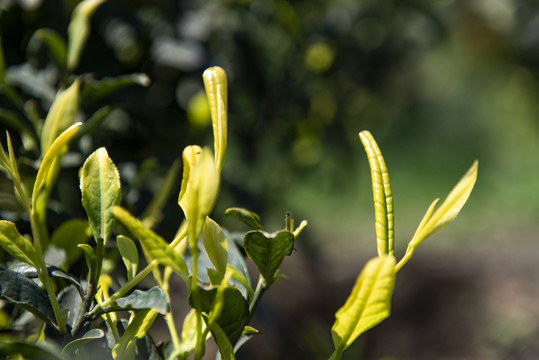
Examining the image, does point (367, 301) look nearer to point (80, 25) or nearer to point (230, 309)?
point (230, 309)

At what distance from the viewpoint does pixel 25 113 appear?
737 millimetres

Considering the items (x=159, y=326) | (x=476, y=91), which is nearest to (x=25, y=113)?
(x=159, y=326)

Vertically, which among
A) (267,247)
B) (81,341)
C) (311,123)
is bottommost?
(311,123)

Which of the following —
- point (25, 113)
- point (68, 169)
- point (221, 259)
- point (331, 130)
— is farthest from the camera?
point (331, 130)

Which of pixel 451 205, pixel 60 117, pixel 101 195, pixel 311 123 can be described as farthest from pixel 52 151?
pixel 311 123

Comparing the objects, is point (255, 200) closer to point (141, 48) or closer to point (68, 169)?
point (141, 48)

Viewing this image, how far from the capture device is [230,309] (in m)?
0.41

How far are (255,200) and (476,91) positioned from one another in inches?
195

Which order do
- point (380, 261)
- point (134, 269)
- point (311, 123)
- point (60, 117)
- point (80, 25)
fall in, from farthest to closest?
point (311, 123) < point (80, 25) < point (60, 117) < point (134, 269) < point (380, 261)

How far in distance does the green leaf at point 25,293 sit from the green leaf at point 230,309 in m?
0.13

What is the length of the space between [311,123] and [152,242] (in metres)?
1.31

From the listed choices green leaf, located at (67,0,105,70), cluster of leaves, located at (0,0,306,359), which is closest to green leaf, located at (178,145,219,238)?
cluster of leaves, located at (0,0,306,359)

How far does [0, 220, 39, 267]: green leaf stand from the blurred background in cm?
26

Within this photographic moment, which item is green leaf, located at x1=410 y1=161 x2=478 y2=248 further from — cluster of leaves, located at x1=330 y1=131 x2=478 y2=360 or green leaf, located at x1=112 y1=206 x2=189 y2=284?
green leaf, located at x1=112 y1=206 x2=189 y2=284
